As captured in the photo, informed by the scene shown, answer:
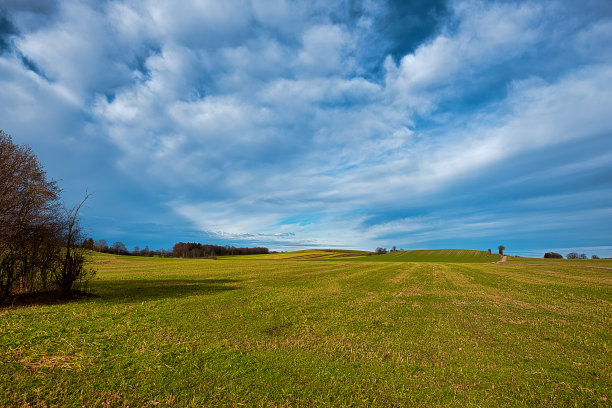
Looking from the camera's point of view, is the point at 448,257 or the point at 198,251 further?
the point at 198,251

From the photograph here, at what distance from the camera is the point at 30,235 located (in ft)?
46.0

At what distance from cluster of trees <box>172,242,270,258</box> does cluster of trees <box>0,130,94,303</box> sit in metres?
132

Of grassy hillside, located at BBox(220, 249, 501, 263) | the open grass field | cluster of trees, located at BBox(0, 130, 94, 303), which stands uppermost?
cluster of trees, located at BBox(0, 130, 94, 303)

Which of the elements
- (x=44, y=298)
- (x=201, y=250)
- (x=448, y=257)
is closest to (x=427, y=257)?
(x=448, y=257)

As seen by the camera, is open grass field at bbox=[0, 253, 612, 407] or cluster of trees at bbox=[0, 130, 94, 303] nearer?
open grass field at bbox=[0, 253, 612, 407]

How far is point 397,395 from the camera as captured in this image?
551 centimetres

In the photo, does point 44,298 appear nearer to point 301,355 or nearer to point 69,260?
point 69,260

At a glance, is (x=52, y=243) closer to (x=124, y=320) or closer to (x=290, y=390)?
(x=124, y=320)

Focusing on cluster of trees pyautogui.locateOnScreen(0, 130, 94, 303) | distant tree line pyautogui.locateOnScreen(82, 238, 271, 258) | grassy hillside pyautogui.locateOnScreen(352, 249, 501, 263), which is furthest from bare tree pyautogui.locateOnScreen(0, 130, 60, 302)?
distant tree line pyautogui.locateOnScreen(82, 238, 271, 258)

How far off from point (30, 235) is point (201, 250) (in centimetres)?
14079

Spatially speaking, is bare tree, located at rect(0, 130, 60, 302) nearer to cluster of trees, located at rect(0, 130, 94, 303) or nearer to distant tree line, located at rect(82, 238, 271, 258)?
cluster of trees, located at rect(0, 130, 94, 303)

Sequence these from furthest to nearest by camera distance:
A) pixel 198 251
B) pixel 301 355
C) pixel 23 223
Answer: pixel 198 251
pixel 23 223
pixel 301 355

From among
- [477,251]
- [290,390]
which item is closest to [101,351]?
[290,390]

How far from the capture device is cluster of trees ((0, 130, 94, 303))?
13.3 metres
